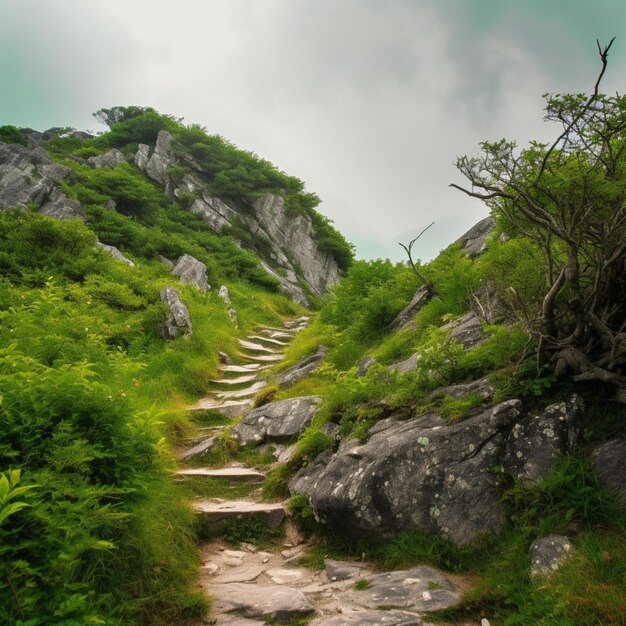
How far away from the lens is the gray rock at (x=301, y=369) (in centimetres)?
1021

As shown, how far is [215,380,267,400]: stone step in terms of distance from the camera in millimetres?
10406

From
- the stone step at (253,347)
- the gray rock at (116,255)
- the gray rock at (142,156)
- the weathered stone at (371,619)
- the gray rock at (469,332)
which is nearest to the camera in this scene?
the weathered stone at (371,619)

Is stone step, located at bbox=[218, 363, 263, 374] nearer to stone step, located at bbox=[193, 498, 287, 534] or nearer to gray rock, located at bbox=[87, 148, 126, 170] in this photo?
stone step, located at bbox=[193, 498, 287, 534]

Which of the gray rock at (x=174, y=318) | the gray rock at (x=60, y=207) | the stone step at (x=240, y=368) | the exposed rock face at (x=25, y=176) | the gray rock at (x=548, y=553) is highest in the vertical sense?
the exposed rock face at (x=25, y=176)

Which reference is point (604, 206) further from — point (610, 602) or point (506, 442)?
point (610, 602)

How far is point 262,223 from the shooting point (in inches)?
1168

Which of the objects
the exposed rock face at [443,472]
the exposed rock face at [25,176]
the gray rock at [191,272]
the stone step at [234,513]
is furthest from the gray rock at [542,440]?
the exposed rock face at [25,176]

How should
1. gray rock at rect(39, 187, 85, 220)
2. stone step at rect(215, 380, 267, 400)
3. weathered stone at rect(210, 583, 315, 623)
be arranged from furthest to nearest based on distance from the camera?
gray rock at rect(39, 187, 85, 220)
stone step at rect(215, 380, 267, 400)
weathered stone at rect(210, 583, 315, 623)

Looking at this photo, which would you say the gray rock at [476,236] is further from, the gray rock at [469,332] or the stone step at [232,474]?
the stone step at [232,474]

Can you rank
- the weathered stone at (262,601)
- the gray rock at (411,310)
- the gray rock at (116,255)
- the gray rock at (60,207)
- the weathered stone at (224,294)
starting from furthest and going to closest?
the weathered stone at (224,294) < the gray rock at (60,207) < the gray rock at (116,255) < the gray rock at (411,310) < the weathered stone at (262,601)

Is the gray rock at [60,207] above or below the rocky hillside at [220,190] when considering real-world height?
below

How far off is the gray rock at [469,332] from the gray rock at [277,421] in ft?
9.32

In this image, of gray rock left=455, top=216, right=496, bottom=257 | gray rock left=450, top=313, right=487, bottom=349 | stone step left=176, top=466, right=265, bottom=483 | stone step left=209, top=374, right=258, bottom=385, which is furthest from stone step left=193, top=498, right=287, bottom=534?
gray rock left=455, top=216, right=496, bottom=257

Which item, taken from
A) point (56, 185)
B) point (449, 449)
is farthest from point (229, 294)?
point (449, 449)
